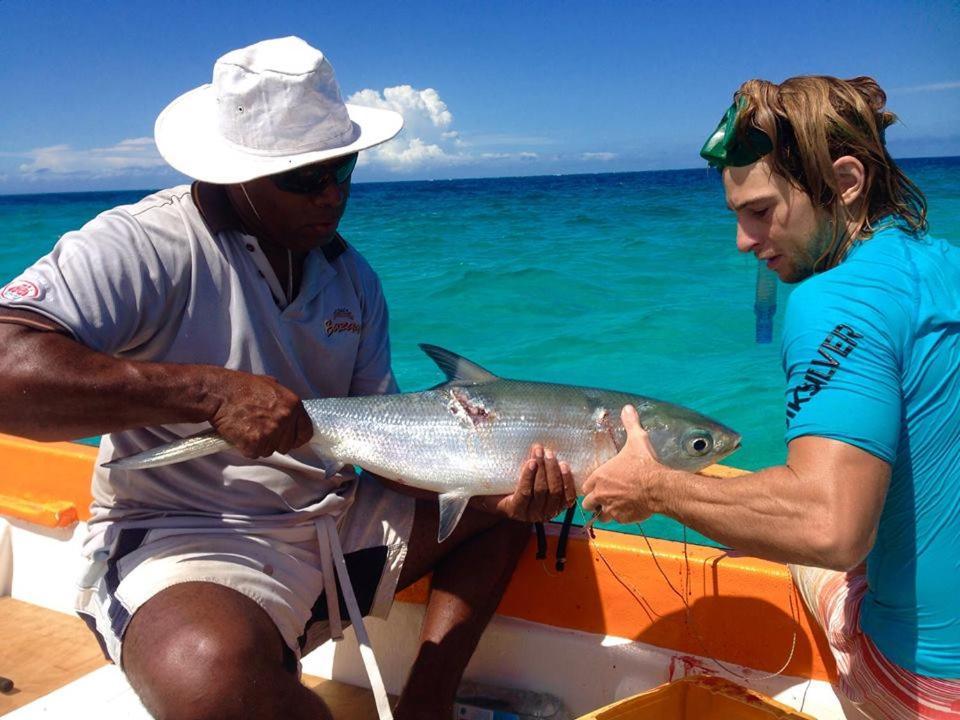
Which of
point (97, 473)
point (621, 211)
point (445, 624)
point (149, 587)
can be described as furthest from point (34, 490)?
point (621, 211)

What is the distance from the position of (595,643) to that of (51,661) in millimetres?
2048

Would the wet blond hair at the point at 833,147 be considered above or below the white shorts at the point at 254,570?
above

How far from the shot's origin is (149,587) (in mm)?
2355

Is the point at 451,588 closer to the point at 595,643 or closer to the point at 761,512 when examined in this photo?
the point at 595,643

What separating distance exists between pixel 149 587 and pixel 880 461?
5.95ft

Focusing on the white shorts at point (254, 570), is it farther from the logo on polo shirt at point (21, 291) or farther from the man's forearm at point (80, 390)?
the logo on polo shirt at point (21, 291)

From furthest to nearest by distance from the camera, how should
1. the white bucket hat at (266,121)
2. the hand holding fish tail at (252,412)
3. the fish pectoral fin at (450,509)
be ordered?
1. the fish pectoral fin at (450,509)
2. the white bucket hat at (266,121)
3. the hand holding fish tail at (252,412)

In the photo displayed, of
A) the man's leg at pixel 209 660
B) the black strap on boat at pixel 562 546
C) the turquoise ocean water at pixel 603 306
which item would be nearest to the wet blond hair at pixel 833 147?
the black strap on boat at pixel 562 546

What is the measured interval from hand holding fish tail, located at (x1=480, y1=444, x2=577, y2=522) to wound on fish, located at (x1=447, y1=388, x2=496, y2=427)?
19 centimetres

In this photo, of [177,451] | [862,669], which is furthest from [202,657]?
[862,669]

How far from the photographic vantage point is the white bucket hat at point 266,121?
8.54ft

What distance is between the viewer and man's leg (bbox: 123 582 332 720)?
208cm

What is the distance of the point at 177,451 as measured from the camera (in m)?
2.36

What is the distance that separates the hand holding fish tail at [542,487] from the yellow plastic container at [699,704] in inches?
23.8
